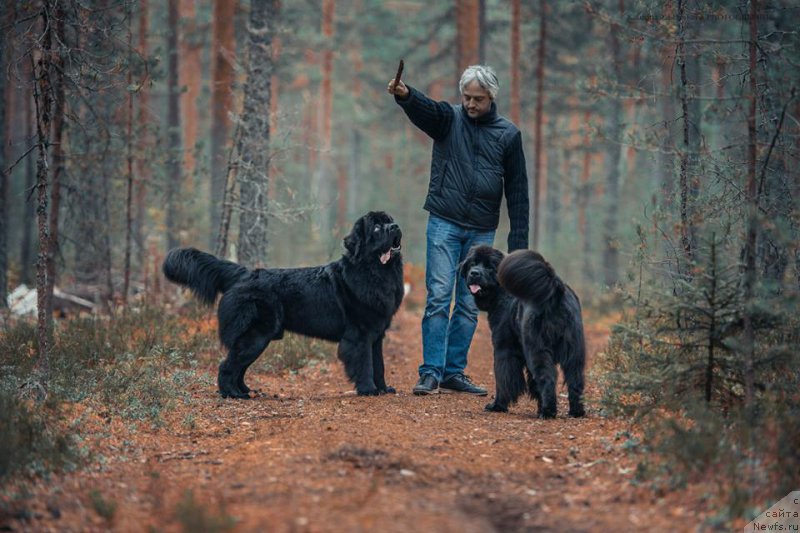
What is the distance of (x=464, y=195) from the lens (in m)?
7.36

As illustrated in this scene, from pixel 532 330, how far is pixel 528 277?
53cm

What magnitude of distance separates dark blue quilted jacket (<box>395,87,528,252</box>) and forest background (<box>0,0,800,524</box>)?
46.9 inches

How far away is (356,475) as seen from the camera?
14.6ft

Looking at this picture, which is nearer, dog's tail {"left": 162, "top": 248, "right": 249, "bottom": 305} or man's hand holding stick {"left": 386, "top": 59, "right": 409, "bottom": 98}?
man's hand holding stick {"left": 386, "top": 59, "right": 409, "bottom": 98}

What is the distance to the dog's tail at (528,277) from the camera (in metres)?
6.10

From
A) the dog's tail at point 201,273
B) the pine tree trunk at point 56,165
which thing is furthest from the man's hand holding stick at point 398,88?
the pine tree trunk at point 56,165

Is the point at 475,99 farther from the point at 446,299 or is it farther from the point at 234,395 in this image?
the point at 234,395

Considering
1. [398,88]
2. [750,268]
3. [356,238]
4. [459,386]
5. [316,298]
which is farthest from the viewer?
[459,386]

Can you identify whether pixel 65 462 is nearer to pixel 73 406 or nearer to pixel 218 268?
pixel 73 406

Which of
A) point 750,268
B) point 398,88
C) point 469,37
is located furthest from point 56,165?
point 469,37

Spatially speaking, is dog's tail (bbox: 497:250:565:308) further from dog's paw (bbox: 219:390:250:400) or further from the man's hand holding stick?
dog's paw (bbox: 219:390:250:400)

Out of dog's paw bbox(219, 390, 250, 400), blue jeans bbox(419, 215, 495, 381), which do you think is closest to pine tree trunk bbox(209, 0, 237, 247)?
dog's paw bbox(219, 390, 250, 400)

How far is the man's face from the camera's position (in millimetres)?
7184

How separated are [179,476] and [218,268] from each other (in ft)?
10.6
